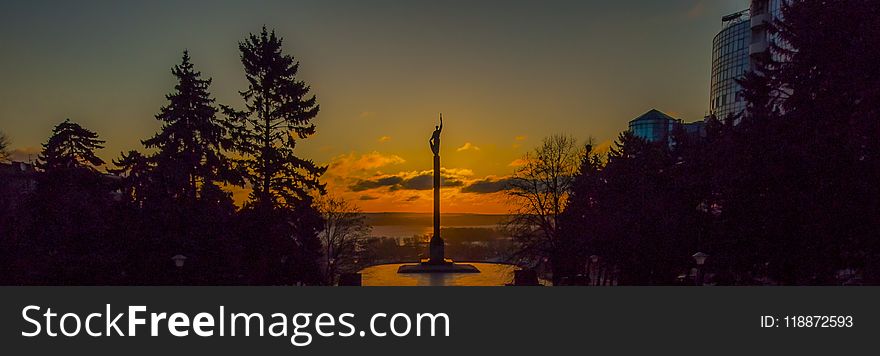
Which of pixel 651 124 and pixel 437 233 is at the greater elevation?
A: pixel 651 124

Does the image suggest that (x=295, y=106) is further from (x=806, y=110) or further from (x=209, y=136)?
(x=806, y=110)

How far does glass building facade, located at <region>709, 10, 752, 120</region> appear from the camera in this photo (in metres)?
91.0

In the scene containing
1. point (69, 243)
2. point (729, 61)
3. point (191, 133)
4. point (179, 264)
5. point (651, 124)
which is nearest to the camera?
point (179, 264)

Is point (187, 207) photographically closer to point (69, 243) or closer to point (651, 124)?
point (69, 243)

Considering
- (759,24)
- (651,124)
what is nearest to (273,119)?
(759,24)

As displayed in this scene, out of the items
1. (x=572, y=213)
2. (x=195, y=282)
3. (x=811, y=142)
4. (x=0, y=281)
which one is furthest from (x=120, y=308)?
(x=572, y=213)

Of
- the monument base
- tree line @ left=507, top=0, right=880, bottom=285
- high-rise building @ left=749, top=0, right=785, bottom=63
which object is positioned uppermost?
high-rise building @ left=749, top=0, right=785, bottom=63

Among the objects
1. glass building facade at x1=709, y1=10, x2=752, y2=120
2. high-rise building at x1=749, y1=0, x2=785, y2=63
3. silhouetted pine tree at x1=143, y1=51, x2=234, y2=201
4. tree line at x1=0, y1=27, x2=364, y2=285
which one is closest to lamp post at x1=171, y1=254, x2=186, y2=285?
tree line at x1=0, y1=27, x2=364, y2=285

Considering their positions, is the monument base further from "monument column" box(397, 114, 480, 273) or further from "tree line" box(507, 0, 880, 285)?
"tree line" box(507, 0, 880, 285)

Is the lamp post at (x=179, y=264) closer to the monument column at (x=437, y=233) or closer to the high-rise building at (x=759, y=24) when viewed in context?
the monument column at (x=437, y=233)

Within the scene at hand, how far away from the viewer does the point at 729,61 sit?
94.4 m

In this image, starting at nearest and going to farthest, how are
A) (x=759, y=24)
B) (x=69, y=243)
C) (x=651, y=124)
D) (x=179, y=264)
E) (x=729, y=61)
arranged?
(x=179, y=264) < (x=69, y=243) < (x=759, y=24) < (x=729, y=61) < (x=651, y=124)

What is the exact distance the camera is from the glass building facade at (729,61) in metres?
91.0

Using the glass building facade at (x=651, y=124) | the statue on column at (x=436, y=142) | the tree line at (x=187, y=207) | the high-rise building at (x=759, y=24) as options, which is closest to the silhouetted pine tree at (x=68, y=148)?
the tree line at (x=187, y=207)
